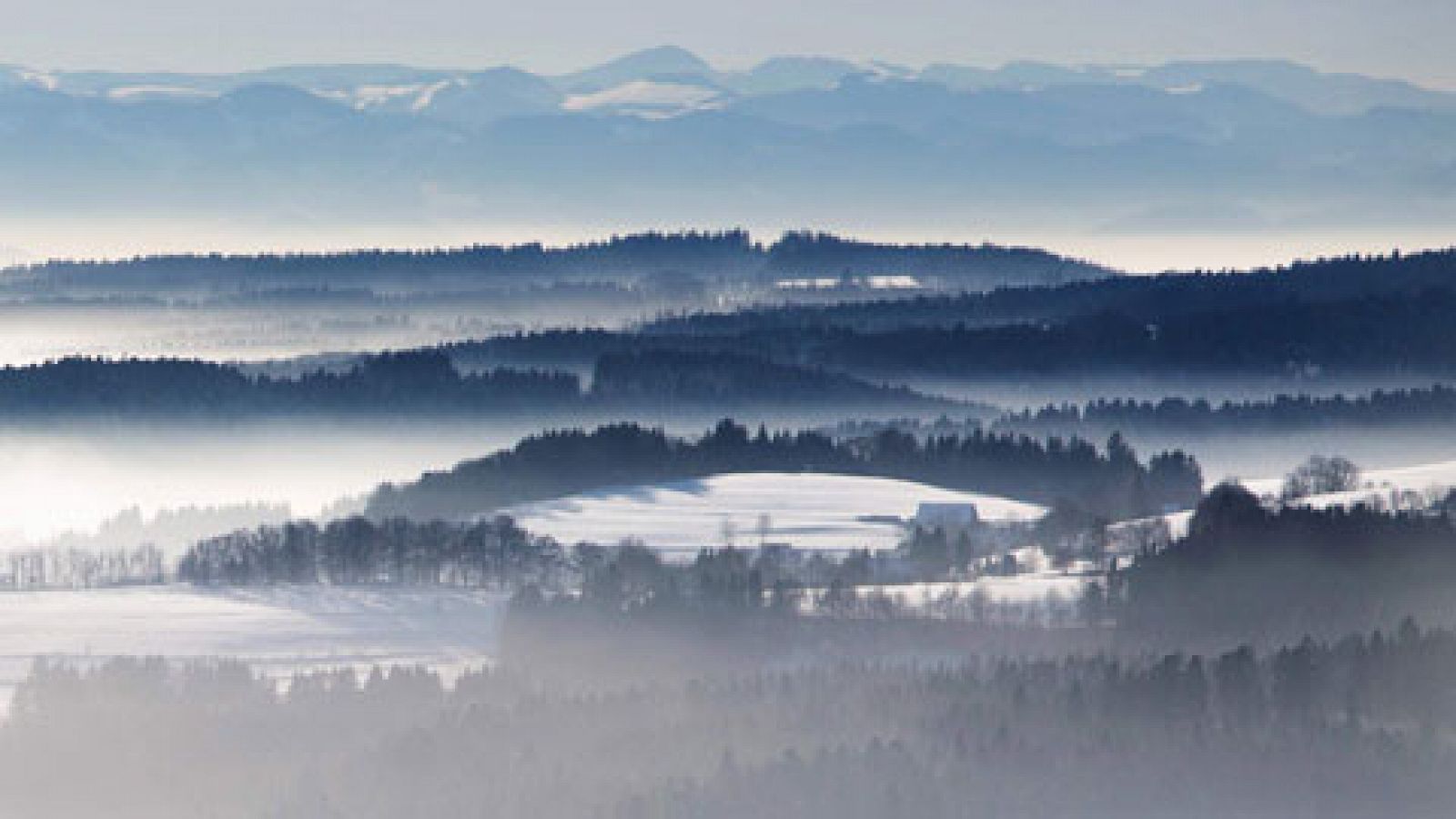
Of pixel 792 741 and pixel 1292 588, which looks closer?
pixel 792 741

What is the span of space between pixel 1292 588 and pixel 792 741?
149 ft

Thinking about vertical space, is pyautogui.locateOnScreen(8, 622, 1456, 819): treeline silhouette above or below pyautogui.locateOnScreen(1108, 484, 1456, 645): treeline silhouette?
below

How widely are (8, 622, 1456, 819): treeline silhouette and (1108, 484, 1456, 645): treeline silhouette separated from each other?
6344 mm

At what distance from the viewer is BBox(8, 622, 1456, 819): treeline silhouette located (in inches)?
5615

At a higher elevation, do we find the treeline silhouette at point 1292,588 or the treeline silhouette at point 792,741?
the treeline silhouette at point 1292,588

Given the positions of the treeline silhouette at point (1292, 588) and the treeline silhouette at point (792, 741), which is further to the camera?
the treeline silhouette at point (1292, 588)

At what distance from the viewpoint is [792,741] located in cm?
14800

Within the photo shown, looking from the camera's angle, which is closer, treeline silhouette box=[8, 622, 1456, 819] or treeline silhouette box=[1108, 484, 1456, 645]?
treeline silhouette box=[8, 622, 1456, 819]

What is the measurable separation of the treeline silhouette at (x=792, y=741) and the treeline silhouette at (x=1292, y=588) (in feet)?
20.8

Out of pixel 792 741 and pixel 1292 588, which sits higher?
pixel 1292 588

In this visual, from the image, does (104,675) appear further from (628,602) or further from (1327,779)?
(1327,779)

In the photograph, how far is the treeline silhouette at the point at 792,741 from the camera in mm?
142625

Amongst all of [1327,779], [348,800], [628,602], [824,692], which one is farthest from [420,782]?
[628,602]

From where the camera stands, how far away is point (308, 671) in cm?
18388
